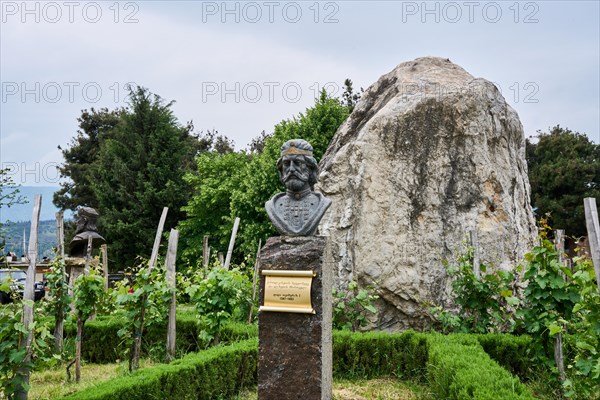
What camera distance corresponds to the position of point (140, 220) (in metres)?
25.7

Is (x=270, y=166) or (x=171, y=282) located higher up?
(x=270, y=166)

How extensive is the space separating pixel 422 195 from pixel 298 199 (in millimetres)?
4963

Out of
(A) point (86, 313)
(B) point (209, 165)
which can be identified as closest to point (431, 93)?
(A) point (86, 313)

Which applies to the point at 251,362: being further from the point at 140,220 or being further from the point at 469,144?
the point at 140,220

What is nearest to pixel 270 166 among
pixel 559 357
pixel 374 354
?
pixel 374 354

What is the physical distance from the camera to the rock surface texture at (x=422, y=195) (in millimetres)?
10250

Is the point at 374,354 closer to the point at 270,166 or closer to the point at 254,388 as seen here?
the point at 254,388

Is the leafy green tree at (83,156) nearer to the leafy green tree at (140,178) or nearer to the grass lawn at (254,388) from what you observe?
the leafy green tree at (140,178)

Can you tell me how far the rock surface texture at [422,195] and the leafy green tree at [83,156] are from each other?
26962 mm

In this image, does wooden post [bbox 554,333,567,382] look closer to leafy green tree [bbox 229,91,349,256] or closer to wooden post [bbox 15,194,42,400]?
wooden post [bbox 15,194,42,400]

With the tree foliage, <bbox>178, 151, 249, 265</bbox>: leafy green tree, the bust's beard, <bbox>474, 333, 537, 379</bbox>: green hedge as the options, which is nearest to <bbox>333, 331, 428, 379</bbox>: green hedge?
<bbox>474, 333, 537, 379</bbox>: green hedge

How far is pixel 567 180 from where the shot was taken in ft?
105

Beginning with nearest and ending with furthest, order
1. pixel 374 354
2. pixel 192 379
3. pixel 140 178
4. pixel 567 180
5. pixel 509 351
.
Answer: pixel 192 379, pixel 509 351, pixel 374 354, pixel 140 178, pixel 567 180

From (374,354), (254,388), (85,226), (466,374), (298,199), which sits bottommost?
(254,388)
